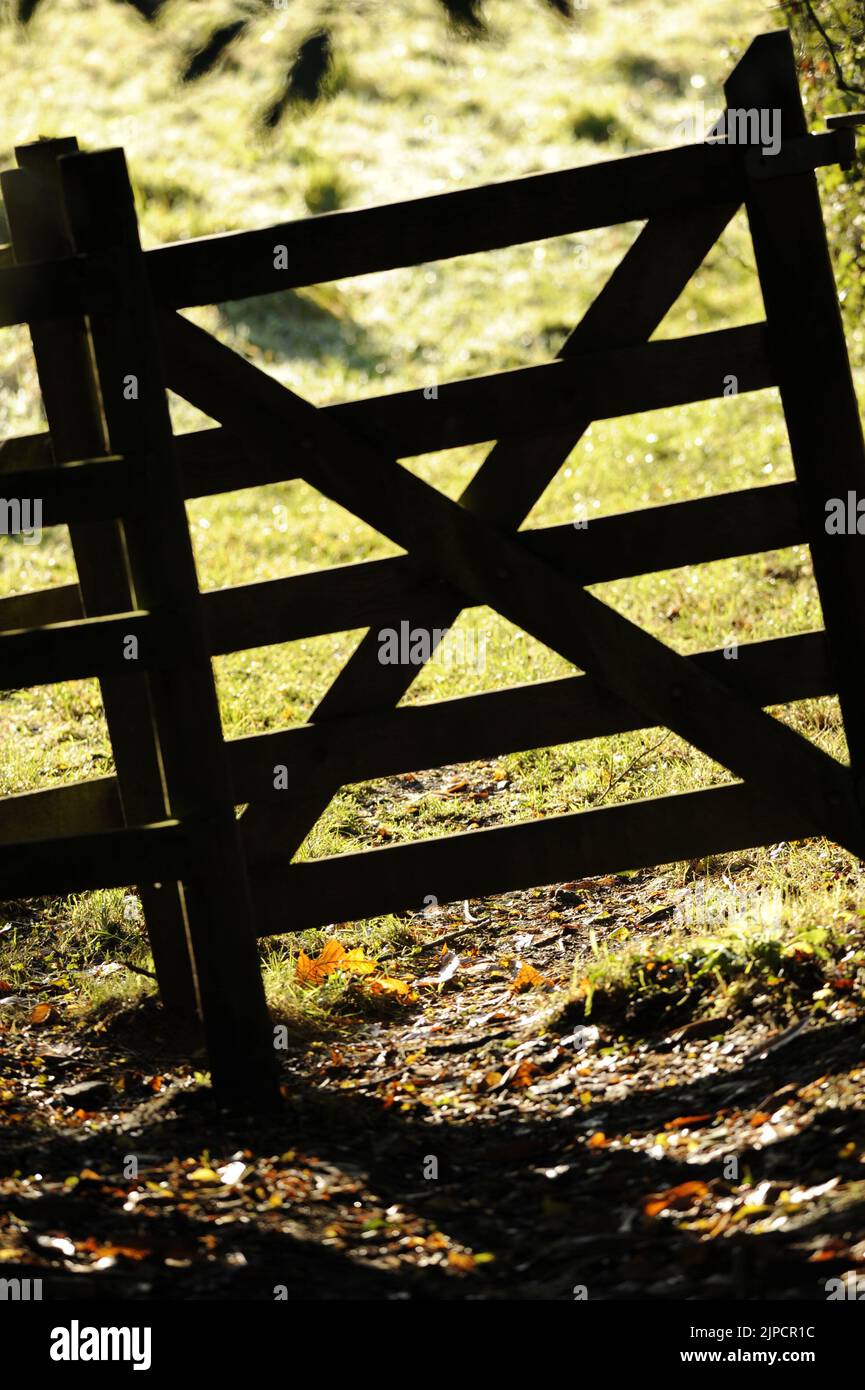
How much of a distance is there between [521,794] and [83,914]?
202 cm

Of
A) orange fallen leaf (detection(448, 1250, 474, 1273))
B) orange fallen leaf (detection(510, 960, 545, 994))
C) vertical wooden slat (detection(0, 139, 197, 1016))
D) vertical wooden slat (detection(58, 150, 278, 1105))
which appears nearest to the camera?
orange fallen leaf (detection(448, 1250, 474, 1273))

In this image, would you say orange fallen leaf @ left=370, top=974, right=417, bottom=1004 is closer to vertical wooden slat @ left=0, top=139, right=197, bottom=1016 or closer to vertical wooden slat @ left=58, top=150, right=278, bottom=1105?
vertical wooden slat @ left=0, top=139, right=197, bottom=1016

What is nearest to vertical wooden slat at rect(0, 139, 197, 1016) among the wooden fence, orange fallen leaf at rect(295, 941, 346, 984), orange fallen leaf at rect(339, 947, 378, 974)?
→ the wooden fence

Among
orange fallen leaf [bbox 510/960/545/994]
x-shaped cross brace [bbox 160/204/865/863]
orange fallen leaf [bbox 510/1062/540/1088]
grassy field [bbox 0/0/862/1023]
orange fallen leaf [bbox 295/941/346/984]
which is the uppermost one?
grassy field [bbox 0/0/862/1023]

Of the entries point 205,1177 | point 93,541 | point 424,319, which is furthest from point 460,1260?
point 424,319

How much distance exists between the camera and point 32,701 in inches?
317

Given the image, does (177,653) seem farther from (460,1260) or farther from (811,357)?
(811,357)

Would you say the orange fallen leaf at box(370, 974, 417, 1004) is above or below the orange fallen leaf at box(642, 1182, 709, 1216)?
above

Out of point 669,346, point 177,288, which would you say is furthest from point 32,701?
point 669,346

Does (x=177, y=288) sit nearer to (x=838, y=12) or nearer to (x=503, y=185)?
(x=503, y=185)

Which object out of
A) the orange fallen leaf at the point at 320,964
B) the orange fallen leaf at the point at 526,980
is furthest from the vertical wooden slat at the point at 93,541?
the orange fallen leaf at the point at 526,980

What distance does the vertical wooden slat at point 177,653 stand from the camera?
3.86 metres

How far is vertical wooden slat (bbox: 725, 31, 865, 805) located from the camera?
161 inches

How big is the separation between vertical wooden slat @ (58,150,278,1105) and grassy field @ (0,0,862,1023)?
0.79m
